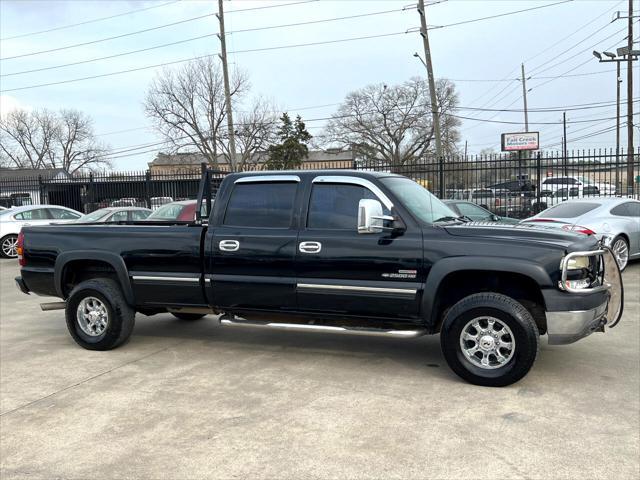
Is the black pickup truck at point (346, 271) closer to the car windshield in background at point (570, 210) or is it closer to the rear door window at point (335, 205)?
the rear door window at point (335, 205)

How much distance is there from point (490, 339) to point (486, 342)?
43mm

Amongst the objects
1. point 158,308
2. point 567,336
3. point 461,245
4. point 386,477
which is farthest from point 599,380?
point 158,308

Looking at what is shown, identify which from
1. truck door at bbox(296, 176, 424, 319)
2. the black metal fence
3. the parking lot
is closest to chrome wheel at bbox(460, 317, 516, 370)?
the parking lot

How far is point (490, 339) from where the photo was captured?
471 centimetres

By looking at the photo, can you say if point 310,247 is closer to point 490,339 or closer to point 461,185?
point 490,339

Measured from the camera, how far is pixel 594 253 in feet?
15.3

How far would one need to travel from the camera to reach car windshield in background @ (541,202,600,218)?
10.7m

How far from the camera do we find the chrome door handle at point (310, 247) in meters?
5.17

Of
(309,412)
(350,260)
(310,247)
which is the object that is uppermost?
(310,247)

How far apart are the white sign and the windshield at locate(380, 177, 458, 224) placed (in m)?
19.0

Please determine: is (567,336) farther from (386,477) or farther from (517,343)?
(386,477)

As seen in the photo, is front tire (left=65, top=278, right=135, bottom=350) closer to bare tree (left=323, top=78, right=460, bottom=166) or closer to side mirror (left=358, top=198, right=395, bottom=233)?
side mirror (left=358, top=198, right=395, bottom=233)

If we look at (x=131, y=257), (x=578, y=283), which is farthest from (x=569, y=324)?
(x=131, y=257)

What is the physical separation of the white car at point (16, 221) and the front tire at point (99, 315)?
34.2 ft
